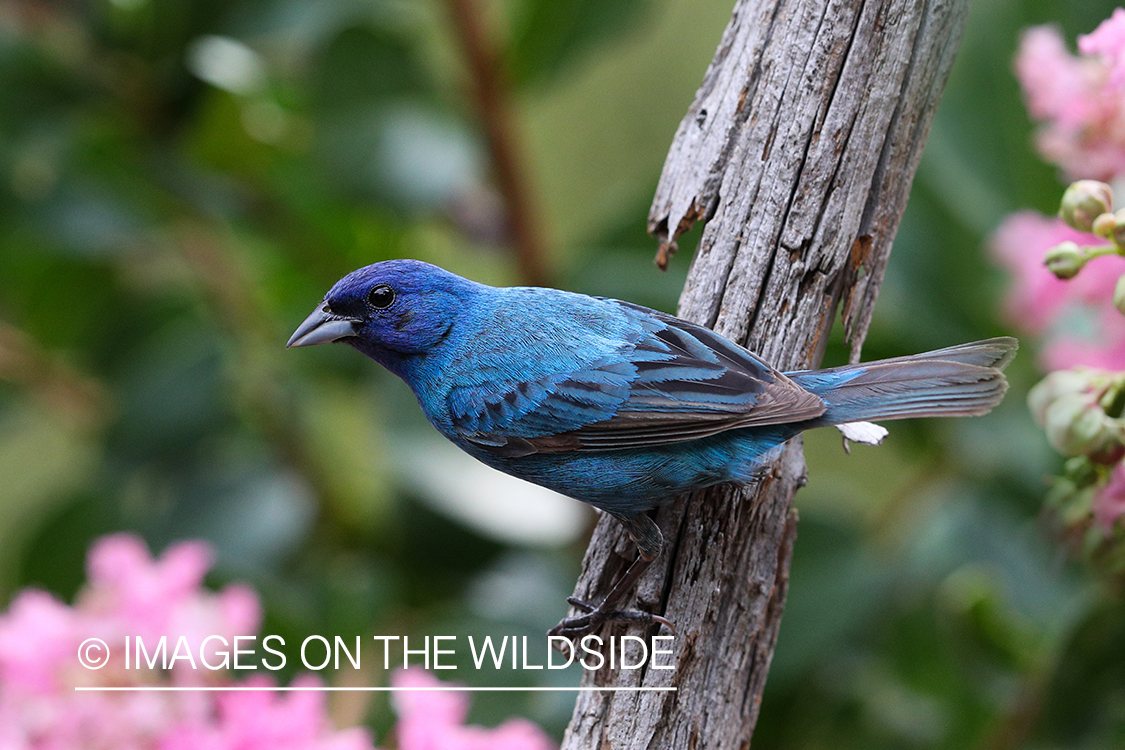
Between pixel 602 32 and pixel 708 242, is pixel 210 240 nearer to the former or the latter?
pixel 602 32

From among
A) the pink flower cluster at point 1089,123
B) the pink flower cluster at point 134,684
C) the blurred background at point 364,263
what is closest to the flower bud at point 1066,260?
the pink flower cluster at point 1089,123

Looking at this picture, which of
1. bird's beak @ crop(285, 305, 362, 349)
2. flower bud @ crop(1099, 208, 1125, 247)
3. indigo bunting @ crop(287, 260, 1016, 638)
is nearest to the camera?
flower bud @ crop(1099, 208, 1125, 247)

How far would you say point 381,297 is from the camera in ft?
3.66

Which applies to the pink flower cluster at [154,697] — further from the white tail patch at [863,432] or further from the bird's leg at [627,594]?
the white tail patch at [863,432]

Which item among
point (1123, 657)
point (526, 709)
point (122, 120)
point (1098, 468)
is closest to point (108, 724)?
point (526, 709)

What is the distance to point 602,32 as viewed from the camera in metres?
2.11

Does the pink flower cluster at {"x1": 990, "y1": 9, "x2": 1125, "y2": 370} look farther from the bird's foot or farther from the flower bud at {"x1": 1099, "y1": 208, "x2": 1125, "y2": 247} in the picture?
the bird's foot

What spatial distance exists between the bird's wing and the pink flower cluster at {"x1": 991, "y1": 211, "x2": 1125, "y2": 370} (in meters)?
0.54

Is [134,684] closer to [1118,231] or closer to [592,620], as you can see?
[592,620]

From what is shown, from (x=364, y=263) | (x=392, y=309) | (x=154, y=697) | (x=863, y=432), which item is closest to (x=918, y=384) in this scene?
(x=863, y=432)

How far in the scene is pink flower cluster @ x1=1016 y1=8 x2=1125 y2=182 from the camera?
1033mm

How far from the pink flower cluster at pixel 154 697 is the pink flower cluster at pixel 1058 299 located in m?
0.91

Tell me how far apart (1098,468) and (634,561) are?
1.51ft

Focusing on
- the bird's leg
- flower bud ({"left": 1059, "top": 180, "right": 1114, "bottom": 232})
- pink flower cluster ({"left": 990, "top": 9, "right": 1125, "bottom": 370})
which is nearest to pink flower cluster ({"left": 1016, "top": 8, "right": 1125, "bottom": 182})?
pink flower cluster ({"left": 990, "top": 9, "right": 1125, "bottom": 370})
